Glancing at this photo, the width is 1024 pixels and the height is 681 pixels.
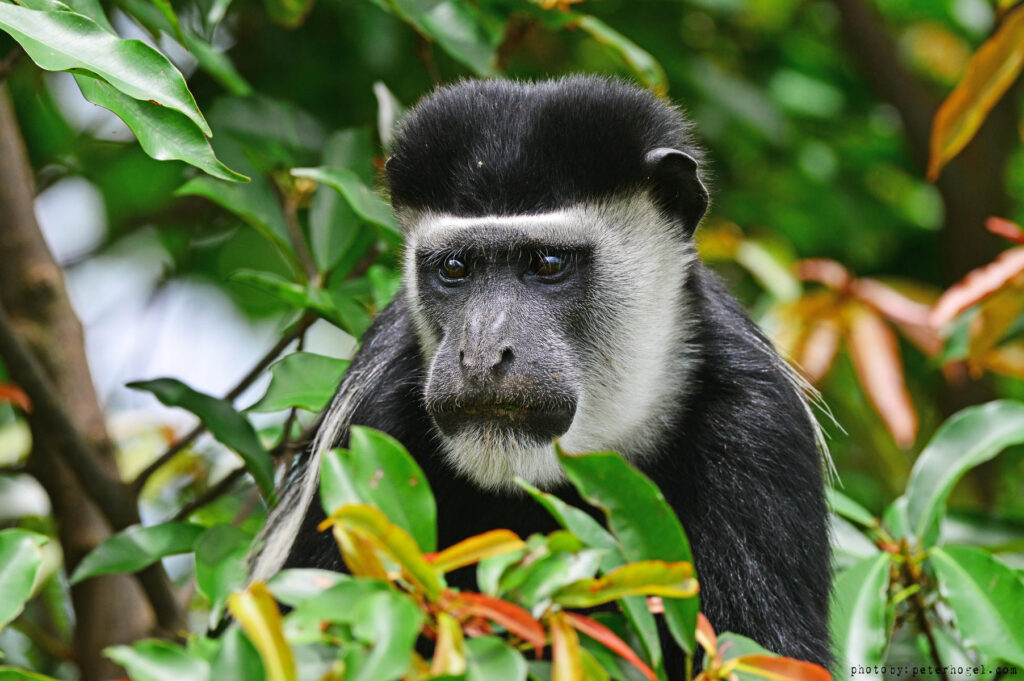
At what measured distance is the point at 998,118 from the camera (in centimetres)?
397

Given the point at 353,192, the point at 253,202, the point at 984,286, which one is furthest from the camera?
the point at 984,286

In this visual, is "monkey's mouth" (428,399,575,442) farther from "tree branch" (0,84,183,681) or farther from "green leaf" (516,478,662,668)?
"tree branch" (0,84,183,681)

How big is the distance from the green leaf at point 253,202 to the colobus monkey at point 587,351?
24 centimetres

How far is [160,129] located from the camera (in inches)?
52.0

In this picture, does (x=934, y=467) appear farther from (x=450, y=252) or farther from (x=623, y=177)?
(x=450, y=252)

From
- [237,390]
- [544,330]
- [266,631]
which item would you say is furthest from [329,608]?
[237,390]

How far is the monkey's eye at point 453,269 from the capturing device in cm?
192

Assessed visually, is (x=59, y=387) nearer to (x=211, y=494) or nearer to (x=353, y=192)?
(x=211, y=494)

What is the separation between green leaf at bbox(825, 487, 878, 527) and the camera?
2131mm

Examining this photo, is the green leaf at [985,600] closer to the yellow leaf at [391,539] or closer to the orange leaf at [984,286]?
the orange leaf at [984,286]

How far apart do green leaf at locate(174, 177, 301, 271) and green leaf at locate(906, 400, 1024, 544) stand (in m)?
1.26

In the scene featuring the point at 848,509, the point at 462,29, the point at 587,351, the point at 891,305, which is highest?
the point at 462,29

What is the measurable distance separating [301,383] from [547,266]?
20.0 inches

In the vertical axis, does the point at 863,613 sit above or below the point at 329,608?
below
